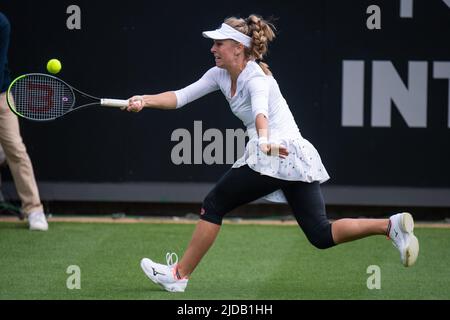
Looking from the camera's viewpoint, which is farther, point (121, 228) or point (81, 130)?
point (81, 130)

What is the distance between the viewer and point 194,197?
9.16m

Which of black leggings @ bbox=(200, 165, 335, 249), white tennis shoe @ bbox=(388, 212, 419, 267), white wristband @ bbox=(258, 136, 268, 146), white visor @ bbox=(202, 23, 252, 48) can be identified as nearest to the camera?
white wristband @ bbox=(258, 136, 268, 146)

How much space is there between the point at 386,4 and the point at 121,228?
2.84 metres

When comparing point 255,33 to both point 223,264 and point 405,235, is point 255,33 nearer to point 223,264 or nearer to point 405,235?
point 405,235

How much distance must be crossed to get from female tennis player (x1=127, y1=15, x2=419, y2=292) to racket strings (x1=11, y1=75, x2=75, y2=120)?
662 mm

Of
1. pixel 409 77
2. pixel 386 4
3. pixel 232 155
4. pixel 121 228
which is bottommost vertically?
pixel 121 228

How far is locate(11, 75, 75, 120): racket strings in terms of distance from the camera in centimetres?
643

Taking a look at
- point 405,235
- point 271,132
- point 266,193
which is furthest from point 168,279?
point 405,235

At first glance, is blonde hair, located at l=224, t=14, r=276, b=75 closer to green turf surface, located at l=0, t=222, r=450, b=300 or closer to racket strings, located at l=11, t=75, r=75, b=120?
racket strings, located at l=11, t=75, r=75, b=120

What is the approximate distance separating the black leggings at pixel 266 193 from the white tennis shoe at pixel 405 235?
34 centimetres

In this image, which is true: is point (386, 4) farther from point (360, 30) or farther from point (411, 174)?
point (411, 174)

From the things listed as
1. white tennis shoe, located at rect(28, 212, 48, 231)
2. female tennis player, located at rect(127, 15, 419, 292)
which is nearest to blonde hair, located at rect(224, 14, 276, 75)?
female tennis player, located at rect(127, 15, 419, 292)
